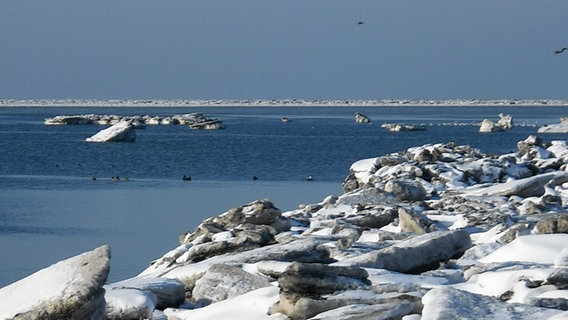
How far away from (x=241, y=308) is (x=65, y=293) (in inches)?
59.4

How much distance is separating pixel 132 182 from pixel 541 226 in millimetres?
27016

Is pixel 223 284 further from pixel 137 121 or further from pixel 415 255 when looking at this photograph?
pixel 137 121

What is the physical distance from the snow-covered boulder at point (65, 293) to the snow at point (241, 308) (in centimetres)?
108

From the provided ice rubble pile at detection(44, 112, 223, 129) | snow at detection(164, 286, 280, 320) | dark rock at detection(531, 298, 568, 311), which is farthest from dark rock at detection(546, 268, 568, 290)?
ice rubble pile at detection(44, 112, 223, 129)

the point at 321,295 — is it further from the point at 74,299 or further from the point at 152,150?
the point at 152,150

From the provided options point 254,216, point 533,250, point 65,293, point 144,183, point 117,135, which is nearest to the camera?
point 65,293

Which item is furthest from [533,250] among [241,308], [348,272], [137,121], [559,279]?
[137,121]

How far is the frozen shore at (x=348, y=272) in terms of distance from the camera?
7.53 meters

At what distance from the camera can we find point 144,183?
3691 cm

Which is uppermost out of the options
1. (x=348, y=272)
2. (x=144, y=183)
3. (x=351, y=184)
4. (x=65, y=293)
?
(x=65, y=293)

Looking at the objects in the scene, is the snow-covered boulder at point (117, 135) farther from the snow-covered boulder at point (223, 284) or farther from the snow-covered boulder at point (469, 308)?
the snow-covered boulder at point (469, 308)

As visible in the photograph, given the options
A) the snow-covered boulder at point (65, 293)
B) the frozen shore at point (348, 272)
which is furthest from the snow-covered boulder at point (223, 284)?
the snow-covered boulder at point (65, 293)

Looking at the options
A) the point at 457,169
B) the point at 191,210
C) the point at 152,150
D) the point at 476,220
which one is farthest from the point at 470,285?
the point at 152,150

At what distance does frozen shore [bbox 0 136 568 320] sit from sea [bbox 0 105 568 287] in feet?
13.0
